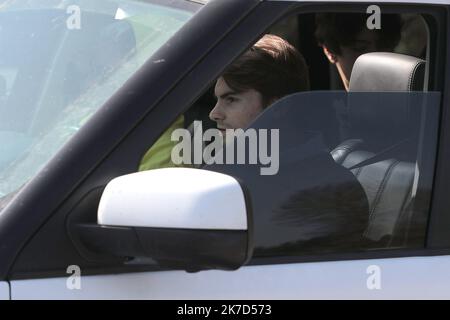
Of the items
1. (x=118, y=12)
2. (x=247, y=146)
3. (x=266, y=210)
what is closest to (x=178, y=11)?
(x=118, y=12)

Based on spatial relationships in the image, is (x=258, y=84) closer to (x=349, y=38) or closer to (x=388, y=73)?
(x=388, y=73)

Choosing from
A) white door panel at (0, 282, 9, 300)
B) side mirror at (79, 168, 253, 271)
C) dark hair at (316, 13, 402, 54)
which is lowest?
white door panel at (0, 282, 9, 300)

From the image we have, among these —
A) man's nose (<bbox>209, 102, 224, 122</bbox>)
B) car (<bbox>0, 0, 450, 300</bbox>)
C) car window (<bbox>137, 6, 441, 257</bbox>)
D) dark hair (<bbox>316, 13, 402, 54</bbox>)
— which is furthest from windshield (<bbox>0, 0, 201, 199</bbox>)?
dark hair (<bbox>316, 13, 402, 54</bbox>)

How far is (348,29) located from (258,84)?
45cm

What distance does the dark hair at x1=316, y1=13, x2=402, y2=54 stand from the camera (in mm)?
2412

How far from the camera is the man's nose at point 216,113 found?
2.46 m

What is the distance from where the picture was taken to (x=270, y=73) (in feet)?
8.05

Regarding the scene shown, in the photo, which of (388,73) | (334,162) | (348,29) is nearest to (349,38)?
(348,29)

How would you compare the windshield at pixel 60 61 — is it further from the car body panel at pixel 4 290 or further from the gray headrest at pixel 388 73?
the gray headrest at pixel 388 73

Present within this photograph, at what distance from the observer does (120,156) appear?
1.99 meters

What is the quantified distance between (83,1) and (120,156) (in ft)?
1.81

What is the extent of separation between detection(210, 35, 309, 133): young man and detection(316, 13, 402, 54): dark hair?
141mm

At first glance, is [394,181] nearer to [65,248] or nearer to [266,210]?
[266,210]

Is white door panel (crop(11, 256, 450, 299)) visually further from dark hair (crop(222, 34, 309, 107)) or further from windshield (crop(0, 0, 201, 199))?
dark hair (crop(222, 34, 309, 107))
